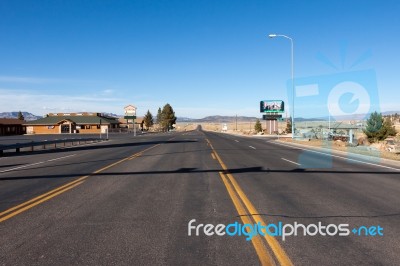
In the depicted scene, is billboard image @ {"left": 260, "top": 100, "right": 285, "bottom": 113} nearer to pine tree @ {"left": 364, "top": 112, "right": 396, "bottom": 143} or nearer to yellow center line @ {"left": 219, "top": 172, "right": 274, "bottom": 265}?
pine tree @ {"left": 364, "top": 112, "right": 396, "bottom": 143}

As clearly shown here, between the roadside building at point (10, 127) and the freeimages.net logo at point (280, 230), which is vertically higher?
the roadside building at point (10, 127)

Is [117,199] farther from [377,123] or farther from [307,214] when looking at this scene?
[377,123]

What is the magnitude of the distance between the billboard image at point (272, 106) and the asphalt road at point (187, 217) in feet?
220

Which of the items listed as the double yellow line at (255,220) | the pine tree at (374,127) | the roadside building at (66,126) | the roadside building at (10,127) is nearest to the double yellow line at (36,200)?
the double yellow line at (255,220)

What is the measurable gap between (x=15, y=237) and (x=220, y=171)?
8.79m

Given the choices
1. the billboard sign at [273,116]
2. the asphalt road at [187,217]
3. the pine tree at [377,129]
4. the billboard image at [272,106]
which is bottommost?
the asphalt road at [187,217]

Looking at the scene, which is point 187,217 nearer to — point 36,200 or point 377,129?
point 36,200

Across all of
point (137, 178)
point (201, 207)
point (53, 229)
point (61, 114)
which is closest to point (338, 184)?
point (201, 207)

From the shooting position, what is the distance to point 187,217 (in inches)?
264

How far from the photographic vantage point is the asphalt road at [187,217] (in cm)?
477

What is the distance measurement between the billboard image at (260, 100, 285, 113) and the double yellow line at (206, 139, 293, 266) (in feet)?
227

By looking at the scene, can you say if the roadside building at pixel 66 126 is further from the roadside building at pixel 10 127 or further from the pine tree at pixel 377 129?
the pine tree at pixel 377 129

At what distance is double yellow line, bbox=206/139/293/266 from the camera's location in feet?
15.3

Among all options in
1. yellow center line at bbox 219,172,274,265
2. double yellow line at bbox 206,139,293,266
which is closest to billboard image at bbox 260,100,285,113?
double yellow line at bbox 206,139,293,266
